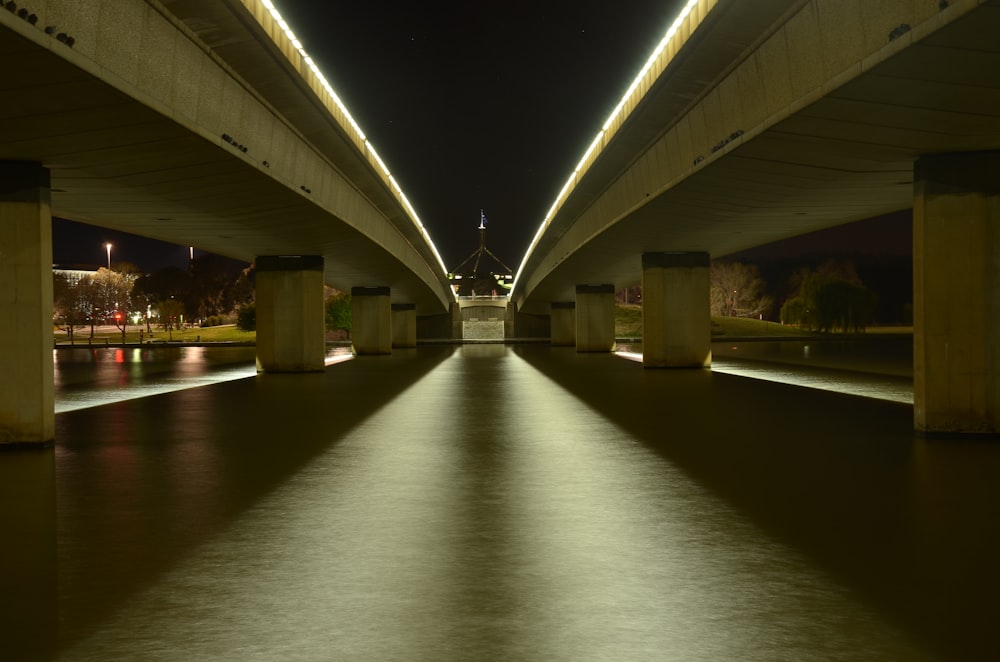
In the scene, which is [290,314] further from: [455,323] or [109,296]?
[109,296]

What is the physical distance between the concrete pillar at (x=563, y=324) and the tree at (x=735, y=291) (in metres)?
64.6

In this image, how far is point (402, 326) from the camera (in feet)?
258

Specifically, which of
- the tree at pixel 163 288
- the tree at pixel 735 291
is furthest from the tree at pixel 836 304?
the tree at pixel 163 288

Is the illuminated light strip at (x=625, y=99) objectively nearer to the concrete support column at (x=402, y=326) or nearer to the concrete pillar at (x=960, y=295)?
the concrete pillar at (x=960, y=295)

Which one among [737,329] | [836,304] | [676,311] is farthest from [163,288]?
[676,311]

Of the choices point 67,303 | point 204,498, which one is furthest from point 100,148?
point 67,303

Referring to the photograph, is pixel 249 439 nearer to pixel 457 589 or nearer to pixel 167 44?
pixel 167 44

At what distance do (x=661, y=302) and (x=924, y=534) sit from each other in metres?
28.5

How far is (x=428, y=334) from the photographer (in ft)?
364

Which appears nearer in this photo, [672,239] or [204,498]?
[204,498]

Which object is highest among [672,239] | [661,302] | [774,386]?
[672,239]

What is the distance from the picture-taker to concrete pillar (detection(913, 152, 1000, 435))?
14.4 m

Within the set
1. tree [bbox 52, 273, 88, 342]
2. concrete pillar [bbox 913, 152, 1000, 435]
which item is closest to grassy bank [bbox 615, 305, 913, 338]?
tree [bbox 52, 273, 88, 342]

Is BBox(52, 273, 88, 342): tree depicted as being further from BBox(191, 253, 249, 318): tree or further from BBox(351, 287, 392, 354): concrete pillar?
BBox(351, 287, 392, 354): concrete pillar
